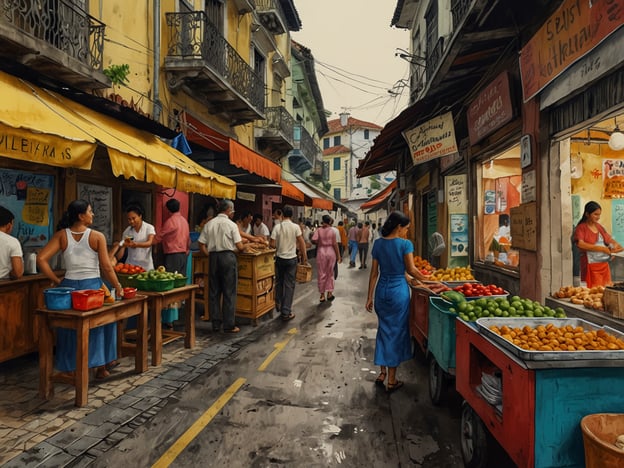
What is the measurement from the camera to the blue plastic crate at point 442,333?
4055mm

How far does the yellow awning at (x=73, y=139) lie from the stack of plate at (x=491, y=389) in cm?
471

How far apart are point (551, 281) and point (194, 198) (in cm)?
1032

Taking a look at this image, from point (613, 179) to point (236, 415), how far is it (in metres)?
7.57

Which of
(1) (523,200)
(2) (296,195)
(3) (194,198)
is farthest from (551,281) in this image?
(2) (296,195)

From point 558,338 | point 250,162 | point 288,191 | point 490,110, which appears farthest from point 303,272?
point 558,338

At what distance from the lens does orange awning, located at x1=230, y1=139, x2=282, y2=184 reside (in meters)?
8.70

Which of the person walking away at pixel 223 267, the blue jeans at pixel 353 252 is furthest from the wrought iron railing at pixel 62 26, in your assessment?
the blue jeans at pixel 353 252

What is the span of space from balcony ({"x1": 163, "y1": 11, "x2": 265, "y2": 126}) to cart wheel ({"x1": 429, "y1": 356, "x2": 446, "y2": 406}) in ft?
31.3

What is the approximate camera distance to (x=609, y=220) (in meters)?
A: 7.46

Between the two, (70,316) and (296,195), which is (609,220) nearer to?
(70,316)

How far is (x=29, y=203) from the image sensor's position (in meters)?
6.03

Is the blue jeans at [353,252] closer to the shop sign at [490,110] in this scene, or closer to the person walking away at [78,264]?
the shop sign at [490,110]

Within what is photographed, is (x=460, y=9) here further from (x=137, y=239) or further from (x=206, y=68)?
(x=137, y=239)

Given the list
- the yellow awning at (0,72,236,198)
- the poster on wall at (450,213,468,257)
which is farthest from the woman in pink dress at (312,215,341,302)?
the yellow awning at (0,72,236,198)
